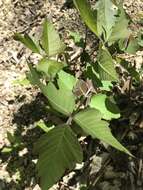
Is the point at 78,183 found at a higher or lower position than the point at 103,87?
lower

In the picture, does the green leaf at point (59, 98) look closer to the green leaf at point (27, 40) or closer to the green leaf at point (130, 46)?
the green leaf at point (27, 40)

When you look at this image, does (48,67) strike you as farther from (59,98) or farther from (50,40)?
(59,98)

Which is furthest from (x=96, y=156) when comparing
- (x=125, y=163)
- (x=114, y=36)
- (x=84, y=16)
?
(x=84, y=16)

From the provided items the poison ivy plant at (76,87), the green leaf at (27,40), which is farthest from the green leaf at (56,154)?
the green leaf at (27,40)

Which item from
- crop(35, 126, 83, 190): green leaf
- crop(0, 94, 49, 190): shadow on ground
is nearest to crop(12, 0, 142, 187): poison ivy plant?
crop(35, 126, 83, 190): green leaf

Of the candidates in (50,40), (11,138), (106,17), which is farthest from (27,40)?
(11,138)

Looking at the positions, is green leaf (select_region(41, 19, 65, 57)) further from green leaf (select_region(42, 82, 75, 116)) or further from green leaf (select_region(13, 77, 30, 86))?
green leaf (select_region(13, 77, 30, 86))

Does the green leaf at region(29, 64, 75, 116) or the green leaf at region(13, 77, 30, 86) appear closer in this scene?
the green leaf at region(29, 64, 75, 116)

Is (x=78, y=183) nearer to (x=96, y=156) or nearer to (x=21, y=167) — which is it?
(x=96, y=156)
